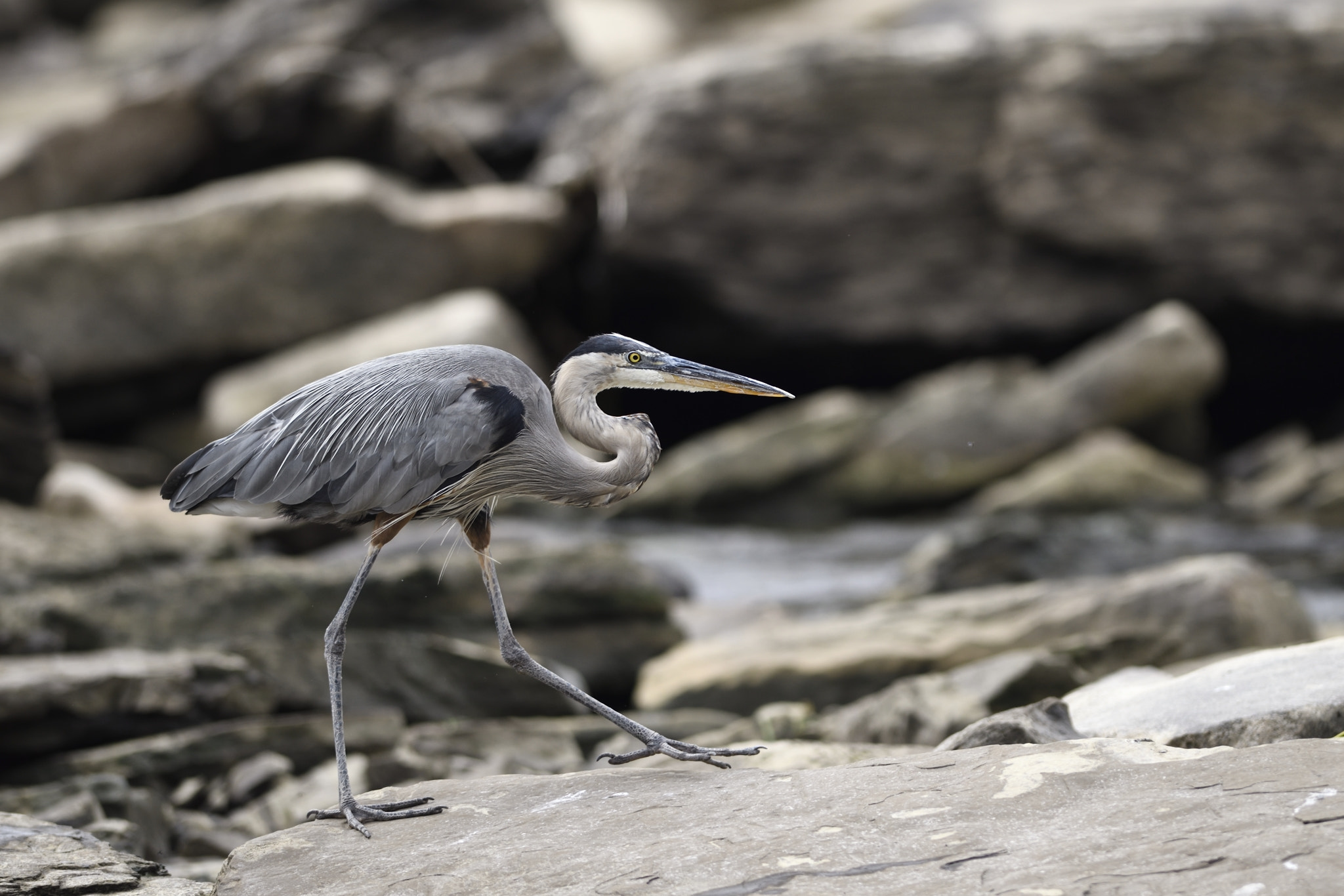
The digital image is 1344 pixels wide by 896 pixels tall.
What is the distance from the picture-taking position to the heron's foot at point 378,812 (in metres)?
3.62

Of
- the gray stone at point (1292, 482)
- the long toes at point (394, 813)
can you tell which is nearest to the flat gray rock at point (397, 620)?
the long toes at point (394, 813)

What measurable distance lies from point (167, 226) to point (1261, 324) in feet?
46.1

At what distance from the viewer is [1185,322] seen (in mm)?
14781

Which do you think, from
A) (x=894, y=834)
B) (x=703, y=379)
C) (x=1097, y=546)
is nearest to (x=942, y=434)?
(x=1097, y=546)

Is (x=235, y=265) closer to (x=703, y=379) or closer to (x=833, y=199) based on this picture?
(x=833, y=199)

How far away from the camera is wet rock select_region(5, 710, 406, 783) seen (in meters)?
5.42

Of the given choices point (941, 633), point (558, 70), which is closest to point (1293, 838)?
point (941, 633)

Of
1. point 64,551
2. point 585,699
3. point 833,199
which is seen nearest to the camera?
point 585,699

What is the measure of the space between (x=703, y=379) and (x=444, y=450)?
925mm

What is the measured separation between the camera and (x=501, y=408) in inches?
168

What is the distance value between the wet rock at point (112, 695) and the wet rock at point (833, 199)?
1150cm

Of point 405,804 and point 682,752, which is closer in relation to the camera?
point 405,804

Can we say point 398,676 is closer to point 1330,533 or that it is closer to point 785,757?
point 785,757

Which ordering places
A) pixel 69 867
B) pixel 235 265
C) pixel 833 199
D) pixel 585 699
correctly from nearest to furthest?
pixel 69 867 → pixel 585 699 → pixel 235 265 → pixel 833 199
